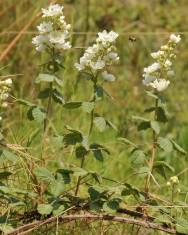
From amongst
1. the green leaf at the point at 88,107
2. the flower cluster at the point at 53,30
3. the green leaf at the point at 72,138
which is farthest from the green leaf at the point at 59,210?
the flower cluster at the point at 53,30

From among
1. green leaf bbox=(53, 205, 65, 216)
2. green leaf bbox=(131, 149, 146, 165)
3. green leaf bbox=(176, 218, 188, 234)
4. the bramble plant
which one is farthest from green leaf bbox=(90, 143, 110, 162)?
green leaf bbox=(176, 218, 188, 234)

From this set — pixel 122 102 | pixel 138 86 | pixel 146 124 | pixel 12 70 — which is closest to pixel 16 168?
pixel 146 124

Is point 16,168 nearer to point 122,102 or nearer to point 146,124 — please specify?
point 146,124

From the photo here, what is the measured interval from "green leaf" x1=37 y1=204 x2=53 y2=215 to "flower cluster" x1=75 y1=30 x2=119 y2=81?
1.52ft

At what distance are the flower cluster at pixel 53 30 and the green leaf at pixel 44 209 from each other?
1.73ft

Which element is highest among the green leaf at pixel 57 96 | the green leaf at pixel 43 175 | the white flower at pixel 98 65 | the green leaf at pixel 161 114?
the white flower at pixel 98 65

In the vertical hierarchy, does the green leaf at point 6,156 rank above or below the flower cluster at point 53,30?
below

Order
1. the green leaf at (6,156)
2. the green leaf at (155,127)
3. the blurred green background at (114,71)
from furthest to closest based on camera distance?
the blurred green background at (114,71) → the green leaf at (155,127) → the green leaf at (6,156)

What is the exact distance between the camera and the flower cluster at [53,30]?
245cm

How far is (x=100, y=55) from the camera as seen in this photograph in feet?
8.14

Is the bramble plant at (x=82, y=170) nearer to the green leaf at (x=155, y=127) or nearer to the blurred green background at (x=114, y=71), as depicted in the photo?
the green leaf at (x=155, y=127)

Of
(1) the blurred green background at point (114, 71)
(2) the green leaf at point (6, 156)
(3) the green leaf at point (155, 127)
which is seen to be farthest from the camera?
(1) the blurred green background at point (114, 71)

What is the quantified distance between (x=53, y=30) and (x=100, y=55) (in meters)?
0.18

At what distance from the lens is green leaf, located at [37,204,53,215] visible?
236cm
